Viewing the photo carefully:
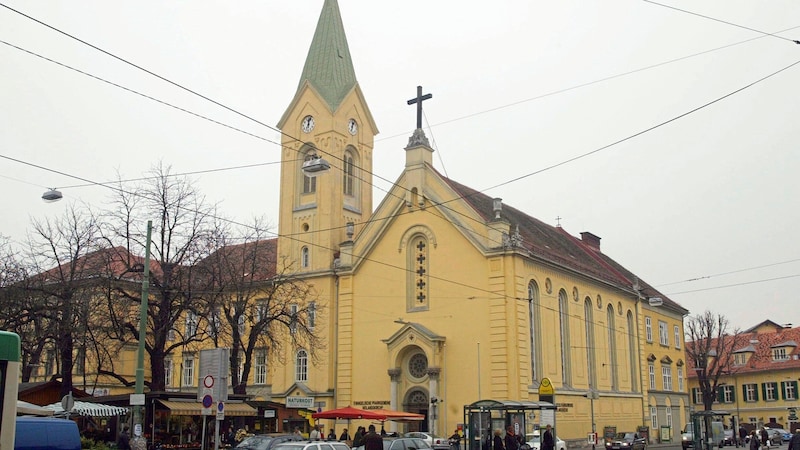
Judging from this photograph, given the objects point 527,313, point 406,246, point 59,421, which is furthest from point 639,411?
point 59,421

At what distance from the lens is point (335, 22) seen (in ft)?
186

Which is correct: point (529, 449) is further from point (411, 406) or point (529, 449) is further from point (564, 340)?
point (564, 340)

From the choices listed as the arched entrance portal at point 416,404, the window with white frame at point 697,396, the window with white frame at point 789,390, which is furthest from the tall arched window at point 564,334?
the window with white frame at point 697,396

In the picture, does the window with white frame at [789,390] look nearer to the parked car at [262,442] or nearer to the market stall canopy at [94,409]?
the parked car at [262,442]

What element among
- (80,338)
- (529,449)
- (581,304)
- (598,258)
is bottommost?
(529,449)

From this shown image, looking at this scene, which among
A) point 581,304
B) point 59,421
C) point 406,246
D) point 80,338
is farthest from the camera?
point 581,304

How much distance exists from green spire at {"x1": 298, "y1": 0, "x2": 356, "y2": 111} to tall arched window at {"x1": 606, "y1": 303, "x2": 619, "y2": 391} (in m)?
24.0

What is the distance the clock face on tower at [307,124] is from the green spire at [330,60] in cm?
184

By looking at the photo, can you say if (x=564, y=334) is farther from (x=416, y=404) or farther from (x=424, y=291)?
(x=416, y=404)

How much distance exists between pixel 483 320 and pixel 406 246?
7.01 metres

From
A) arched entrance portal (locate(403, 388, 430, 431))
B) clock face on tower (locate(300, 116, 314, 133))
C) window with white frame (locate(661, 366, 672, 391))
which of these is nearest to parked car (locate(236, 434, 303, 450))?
arched entrance portal (locate(403, 388, 430, 431))

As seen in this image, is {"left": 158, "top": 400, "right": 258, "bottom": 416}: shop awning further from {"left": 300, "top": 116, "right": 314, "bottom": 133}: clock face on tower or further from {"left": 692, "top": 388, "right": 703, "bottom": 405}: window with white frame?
{"left": 692, "top": 388, "right": 703, "bottom": 405}: window with white frame

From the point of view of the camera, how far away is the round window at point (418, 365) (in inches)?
1837

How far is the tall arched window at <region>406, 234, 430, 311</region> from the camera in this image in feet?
157
